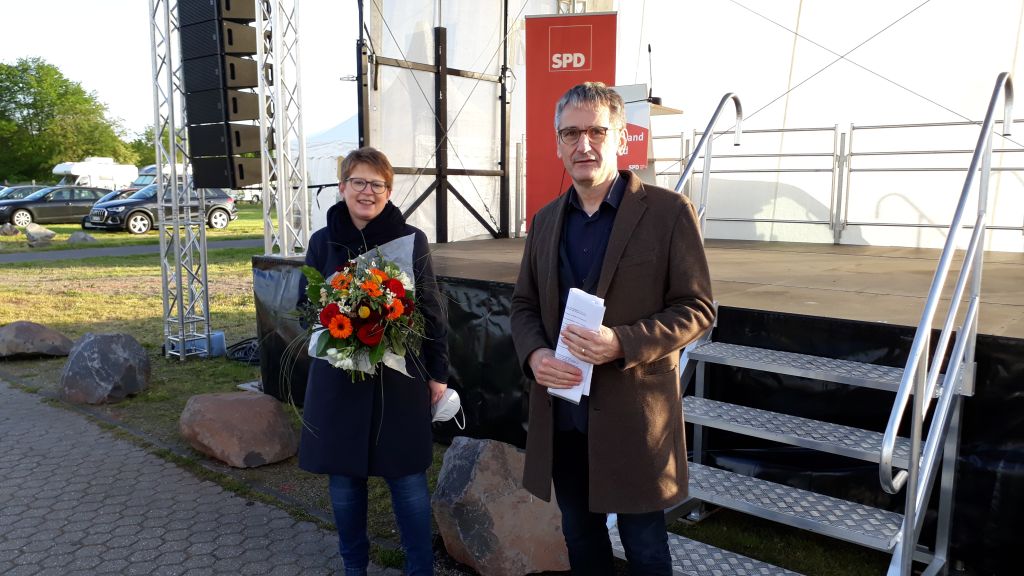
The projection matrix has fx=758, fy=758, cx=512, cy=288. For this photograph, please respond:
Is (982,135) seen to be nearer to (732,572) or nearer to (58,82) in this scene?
(732,572)

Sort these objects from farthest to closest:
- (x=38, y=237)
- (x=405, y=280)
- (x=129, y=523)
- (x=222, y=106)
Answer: (x=38, y=237), (x=222, y=106), (x=129, y=523), (x=405, y=280)

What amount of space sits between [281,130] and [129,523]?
140 inches

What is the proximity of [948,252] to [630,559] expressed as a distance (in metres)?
1.53

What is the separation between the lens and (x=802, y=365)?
323 centimetres

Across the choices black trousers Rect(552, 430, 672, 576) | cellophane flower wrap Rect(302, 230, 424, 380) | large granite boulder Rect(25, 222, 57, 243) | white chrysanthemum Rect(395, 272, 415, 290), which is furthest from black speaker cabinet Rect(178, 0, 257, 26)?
large granite boulder Rect(25, 222, 57, 243)

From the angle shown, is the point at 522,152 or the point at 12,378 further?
the point at 522,152

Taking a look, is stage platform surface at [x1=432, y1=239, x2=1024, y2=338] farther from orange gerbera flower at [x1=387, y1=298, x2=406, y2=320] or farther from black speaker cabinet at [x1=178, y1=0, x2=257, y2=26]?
black speaker cabinet at [x1=178, y1=0, x2=257, y2=26]

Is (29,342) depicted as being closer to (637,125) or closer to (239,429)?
(239,429)

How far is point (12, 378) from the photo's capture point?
6789mm

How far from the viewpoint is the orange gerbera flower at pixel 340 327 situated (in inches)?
99.1

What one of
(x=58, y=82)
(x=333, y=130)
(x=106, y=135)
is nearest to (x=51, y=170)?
(x=106, y=135)

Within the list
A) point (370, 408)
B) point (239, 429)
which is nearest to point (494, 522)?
point (370, 408)

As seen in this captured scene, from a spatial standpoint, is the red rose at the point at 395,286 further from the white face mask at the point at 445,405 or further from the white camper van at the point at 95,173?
the white camper van at the point at 95,173

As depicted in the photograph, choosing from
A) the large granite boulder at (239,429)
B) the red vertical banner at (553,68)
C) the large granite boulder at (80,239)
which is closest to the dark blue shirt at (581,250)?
the large granite boulder at (239,429)
